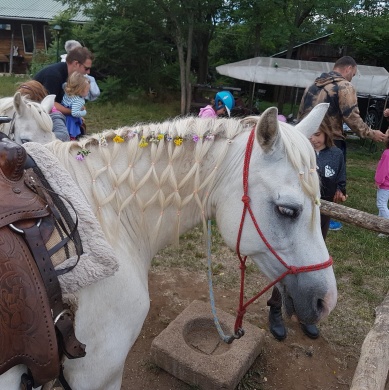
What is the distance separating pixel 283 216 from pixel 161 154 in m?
0.58

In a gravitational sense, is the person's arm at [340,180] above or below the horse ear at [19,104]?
below

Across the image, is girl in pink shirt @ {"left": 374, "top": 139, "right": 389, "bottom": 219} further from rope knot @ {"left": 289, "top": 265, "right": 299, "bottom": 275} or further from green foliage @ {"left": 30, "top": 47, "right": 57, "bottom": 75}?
green foliage @ {"left": 30, "top": 47, "right": 57, "bottom": 75}

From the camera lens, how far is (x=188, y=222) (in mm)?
1734

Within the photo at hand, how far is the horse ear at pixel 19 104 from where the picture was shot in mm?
2918

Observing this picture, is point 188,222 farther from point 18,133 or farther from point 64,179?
point 18,133

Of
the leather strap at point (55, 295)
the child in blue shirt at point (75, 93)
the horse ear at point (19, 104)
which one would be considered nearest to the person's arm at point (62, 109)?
the child in blue shirt at point (75, 93)

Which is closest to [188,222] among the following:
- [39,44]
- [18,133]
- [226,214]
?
[226,214]

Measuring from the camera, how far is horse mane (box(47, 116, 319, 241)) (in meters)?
1.54

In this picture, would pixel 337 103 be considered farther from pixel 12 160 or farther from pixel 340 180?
pixel 12 160

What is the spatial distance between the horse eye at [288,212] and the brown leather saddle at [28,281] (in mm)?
839

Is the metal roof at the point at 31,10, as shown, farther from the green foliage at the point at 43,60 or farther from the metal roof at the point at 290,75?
the metal roof at the point at 290,75

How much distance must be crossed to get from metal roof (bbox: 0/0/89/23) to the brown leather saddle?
21.4 metres

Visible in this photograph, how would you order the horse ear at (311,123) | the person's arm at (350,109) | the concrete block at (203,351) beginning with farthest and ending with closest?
1. the person's arm at (350,109)
2. the concrete block at (203,351)
3. the horse ear at (311,123)

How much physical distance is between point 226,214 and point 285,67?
1070 centimetres
